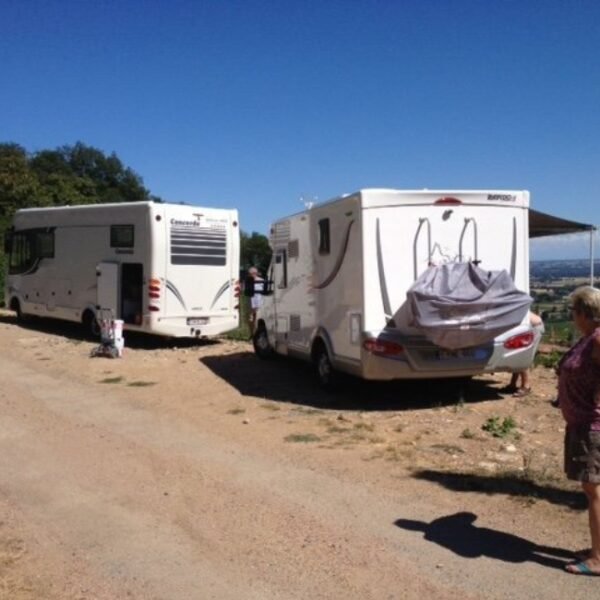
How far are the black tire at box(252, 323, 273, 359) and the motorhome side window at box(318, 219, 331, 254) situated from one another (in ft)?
11.7

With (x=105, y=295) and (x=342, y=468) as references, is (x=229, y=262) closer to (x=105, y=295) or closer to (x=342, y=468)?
(x=105, y=295)

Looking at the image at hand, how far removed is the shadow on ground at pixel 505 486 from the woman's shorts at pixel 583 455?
49.6 inches

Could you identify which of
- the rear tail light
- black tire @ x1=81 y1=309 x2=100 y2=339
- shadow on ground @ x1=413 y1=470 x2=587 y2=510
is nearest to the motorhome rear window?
the rear tail light

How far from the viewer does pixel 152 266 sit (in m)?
14.6

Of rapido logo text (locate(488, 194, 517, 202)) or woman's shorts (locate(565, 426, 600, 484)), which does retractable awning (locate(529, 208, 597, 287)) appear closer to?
rapido logo text (locate(488, 194, 517, 202))

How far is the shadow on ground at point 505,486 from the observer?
5434 millimetres

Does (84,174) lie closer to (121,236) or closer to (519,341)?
(121,236)

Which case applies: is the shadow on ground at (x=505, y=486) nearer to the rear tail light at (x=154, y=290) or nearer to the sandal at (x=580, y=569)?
the sandal at (x=580, y=569)

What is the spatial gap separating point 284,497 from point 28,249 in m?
15.3

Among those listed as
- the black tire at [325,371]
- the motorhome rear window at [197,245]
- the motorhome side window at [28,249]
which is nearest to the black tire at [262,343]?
the motorhome rear window at [197,245]

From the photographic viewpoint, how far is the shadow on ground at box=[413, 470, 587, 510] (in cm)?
543

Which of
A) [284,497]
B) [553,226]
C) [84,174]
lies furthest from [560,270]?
[84,174]

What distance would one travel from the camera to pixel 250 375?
11711 mm

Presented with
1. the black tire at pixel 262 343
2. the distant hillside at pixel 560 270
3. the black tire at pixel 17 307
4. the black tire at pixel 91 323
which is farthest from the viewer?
the black tire at pixel 17 307
